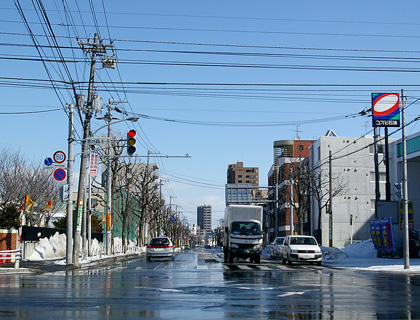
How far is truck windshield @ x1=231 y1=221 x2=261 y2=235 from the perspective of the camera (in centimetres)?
3397

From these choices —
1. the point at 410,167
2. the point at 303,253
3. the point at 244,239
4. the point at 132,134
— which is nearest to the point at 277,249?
the point at 244,239

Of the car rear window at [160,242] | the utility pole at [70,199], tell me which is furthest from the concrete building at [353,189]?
the utility pole at [70,199]

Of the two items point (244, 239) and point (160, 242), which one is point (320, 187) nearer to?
point (160, 242)

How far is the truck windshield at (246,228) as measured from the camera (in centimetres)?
3397

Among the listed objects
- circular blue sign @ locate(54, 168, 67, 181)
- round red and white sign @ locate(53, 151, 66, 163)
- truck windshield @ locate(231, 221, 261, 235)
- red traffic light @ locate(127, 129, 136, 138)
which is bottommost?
truck windshield @ locate(231, 221, 261, 235)

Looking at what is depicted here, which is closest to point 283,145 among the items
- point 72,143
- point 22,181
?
point 22,181

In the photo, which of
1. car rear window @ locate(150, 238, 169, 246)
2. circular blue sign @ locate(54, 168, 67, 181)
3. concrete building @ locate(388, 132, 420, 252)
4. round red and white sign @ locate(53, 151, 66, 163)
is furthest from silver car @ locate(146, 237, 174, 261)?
concrete building @ locate(388, 132, 420, 252)

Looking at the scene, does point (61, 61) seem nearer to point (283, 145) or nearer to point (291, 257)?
point (291, 257)

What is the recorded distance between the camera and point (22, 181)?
55.9 metres

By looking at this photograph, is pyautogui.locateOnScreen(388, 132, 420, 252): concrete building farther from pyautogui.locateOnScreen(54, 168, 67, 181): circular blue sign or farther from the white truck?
pyautogui.locateOnScreen(54, 168, 67, 181): circular blue sign

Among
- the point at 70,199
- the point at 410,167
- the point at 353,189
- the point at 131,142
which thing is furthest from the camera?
the point at 353,189

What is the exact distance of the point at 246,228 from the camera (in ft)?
112

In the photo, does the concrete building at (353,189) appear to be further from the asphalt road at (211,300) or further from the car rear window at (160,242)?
the asphalt road at (211,300)

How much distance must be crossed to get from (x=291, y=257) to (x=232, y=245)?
384 cm
